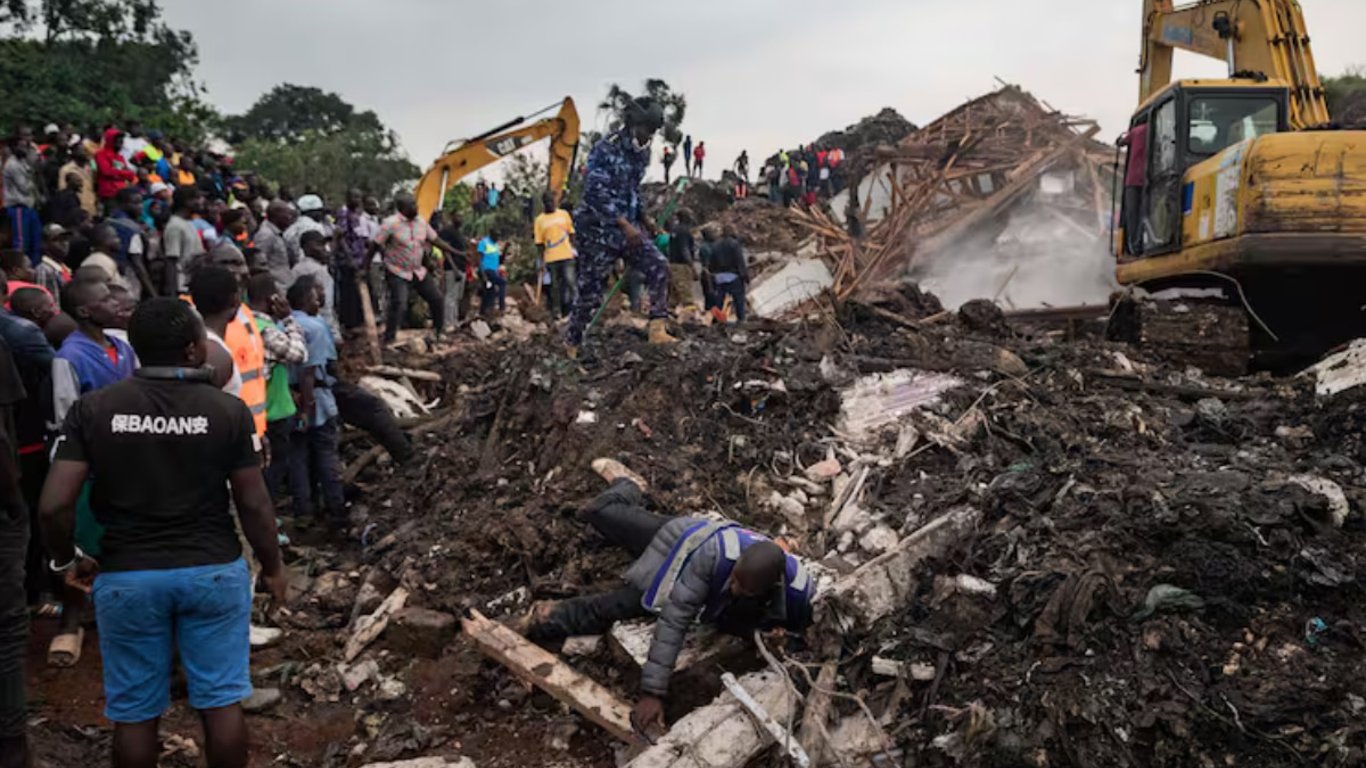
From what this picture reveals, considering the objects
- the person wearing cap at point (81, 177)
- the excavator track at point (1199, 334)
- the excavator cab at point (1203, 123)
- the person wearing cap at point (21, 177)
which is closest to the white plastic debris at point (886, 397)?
the excavator track at point (1199, 334)

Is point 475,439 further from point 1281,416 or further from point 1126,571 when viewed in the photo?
point 1281,416

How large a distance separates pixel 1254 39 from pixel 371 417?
8156mm

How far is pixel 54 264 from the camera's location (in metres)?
6.38

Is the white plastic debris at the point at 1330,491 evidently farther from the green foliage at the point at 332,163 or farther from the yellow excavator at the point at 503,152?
the green foliage at the point at 332,163

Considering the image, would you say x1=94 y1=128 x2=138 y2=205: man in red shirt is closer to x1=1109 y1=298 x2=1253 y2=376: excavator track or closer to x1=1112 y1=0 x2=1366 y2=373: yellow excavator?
x1=1109 y1=298 x2=1253 y2=376: excavator track

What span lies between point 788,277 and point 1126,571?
13.4m

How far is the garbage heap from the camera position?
3170 mm

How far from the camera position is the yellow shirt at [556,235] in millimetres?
10562

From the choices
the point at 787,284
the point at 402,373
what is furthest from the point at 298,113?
the point at 402,373

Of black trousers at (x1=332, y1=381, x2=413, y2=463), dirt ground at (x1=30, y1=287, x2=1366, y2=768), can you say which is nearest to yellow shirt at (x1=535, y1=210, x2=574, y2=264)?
dirt ground at (x1=30, y1=287, x2=1366, y2=768)

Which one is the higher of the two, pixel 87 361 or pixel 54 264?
pixel 54 264

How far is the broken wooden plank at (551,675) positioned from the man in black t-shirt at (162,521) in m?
1.27

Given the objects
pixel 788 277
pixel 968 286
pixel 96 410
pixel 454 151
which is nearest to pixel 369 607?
pixel 96 410

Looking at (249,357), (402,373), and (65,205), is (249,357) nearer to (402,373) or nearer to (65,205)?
(402,373)
